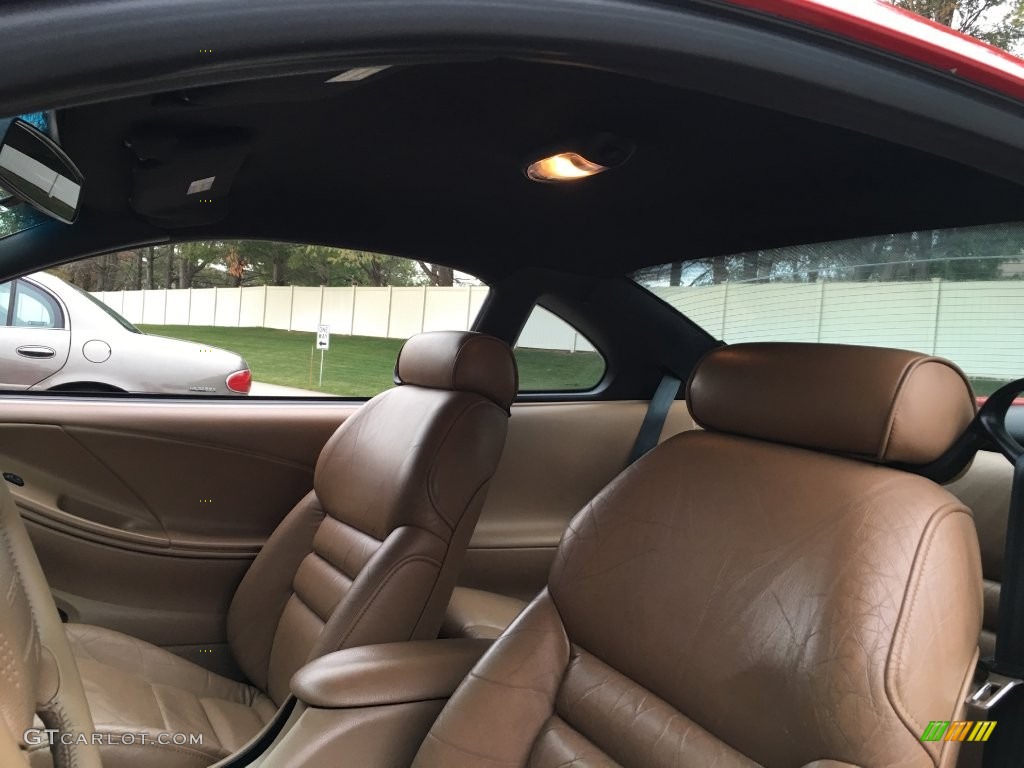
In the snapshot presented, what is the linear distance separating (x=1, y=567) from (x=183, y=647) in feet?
4.40

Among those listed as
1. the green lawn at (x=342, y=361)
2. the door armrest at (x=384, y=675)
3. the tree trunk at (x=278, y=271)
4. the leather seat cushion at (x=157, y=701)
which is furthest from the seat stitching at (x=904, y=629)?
Result: the tree trunk at (x=278, y=271)

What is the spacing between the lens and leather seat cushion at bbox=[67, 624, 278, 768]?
1.64 meters

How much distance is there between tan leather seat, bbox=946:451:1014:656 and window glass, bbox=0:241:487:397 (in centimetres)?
145

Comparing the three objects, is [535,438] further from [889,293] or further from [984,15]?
[984,15]

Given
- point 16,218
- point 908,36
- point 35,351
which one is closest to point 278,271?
point 35,351

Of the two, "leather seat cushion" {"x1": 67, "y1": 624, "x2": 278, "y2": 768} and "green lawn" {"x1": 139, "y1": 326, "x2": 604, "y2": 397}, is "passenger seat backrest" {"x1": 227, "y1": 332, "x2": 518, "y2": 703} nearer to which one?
"leather seat cushion" {"x1": 67, "y1": 624, "x2": 278, "y2": 768}

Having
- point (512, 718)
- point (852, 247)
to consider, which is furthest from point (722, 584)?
point (852, 247)

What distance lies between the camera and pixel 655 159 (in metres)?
1.97

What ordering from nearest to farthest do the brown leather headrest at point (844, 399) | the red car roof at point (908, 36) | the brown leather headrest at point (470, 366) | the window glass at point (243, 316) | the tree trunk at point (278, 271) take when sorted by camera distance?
the red car roof at point (908, 36) → the brown leather headrest at point (844, 399) → the brown leather headrest at point (470, 366) → the window glass at point (243, 316) → the tree trunk at point (278, 271)

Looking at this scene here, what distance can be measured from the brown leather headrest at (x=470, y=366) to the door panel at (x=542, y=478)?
0.80 metres

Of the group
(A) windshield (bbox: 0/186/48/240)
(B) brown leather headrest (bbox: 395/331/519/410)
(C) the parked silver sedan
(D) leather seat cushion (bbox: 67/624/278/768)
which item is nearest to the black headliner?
(A) windshield (bbox: 0/186/48/240)

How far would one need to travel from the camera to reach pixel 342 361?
3129 millimetres

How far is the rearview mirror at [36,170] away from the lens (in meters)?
0.90

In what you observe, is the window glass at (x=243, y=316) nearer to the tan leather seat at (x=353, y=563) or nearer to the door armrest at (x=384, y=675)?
the tan leather seat at (x=353, y=563)
